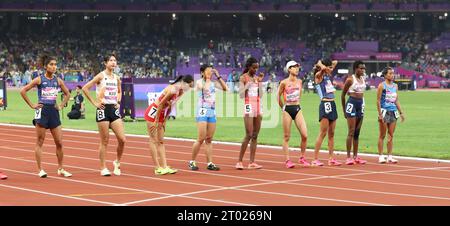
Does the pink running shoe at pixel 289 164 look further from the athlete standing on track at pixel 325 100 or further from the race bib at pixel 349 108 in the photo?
the race bib at pixel 349 108

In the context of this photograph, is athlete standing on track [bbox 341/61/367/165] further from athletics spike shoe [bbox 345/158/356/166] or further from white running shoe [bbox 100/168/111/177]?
white running shoe [bbox 100/168/111/177]

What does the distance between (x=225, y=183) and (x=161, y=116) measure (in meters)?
1.91

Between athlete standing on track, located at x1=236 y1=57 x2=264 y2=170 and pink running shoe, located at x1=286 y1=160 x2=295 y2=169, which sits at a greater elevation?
athlete standing on track, located at x1=236 y1=57 x2=264 y2=170

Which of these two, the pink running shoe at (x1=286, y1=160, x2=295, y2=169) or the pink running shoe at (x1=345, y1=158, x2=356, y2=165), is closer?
the pink running shoe at (x1=286, y1=160, x2=295, y2=169)

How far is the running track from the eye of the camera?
11.1 m

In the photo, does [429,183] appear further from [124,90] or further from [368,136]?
[124,90]

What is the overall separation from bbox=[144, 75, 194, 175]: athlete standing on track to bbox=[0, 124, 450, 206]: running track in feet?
1.05

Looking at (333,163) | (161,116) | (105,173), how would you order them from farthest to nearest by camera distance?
(333,163) → (161,116) → (105,173)

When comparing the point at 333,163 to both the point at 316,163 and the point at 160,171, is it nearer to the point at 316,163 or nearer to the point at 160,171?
the point at 316,163

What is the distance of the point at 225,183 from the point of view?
509 inches

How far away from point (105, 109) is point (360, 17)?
68.6 meters

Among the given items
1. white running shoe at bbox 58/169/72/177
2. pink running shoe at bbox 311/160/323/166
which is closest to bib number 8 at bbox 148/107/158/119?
white running shoe at bbox 58/169/72/177

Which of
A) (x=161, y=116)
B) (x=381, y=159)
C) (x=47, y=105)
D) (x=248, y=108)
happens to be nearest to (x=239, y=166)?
(x=248, y=108)

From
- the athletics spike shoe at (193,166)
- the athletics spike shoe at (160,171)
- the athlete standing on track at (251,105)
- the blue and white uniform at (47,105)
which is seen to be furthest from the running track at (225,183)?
the blue and white uniform at (47,105)
